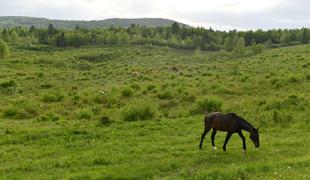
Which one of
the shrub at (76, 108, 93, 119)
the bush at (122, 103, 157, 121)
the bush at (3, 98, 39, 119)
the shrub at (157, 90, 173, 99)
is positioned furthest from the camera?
the shrub at (157, 90, 173, 99)

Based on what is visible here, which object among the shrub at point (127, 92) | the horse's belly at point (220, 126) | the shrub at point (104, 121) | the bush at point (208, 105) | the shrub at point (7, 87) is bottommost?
the shrub at point (7, 87)

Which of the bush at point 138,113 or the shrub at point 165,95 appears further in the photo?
the shrub at point 165,95

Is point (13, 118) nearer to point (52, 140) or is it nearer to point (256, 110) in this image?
point (52, 140)

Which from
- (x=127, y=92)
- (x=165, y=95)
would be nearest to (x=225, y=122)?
(x=165, y=95)

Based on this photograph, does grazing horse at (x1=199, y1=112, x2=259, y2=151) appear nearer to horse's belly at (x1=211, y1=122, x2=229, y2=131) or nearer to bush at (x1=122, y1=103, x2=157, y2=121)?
horse's belly at (x1=211, y1=122, x2=229, y2=131)

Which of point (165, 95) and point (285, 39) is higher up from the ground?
point (285, 39)

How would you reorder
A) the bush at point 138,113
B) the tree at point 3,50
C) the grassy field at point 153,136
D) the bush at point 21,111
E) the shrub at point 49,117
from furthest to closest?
the tree at point 3,50
the bush at point 21,111
the shrub at point 49,117
the bush at point 138,113
the grassy field at point 153,136

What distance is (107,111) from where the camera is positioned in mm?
27188

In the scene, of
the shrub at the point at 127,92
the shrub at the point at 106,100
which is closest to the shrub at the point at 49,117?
the shrub at the point at 106,100

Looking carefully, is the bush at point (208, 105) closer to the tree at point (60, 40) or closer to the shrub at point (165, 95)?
the shrub at point (165, 95)

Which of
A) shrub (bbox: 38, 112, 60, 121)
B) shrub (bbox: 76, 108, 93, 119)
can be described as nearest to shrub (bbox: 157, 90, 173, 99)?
shrub (bbox: 76, 108, 93, 119)

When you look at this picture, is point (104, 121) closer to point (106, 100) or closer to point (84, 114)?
point (84, 114)

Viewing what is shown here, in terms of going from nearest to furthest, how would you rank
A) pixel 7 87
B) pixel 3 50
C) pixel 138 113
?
pixel 138 113
pixel 7 87
pixel 3 50

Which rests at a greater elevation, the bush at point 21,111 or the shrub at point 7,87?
the bush at point 21,111
